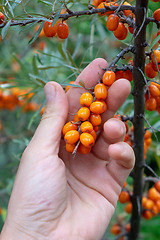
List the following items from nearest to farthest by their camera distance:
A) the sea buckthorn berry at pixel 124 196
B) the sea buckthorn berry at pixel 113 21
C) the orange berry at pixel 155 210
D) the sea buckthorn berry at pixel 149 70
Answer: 1. the sea buckthorn berry at pixel 113 21
2. the sea buckthorn berry at pixel 149 70
3. the sea buckthorn berry at pixel 124 196
4. the orange berry at pixel 155 210

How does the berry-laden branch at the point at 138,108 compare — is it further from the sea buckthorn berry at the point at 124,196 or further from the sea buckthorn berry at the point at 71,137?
the sea buckthorn berry at the point at 71,137

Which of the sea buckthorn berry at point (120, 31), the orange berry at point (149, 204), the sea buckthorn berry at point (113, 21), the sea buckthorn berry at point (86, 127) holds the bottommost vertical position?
the orange berry at point (149, 204)

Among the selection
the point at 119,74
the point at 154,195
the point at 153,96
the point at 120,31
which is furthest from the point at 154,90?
the point at 154,195

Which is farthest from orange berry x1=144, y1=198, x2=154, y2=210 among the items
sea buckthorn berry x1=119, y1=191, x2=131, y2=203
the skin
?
the skin

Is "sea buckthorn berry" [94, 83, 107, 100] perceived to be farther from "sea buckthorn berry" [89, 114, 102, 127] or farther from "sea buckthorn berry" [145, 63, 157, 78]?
"sea buckthorn berry" [145, 63, 157, 78]

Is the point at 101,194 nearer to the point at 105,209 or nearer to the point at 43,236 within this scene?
the point at 105,209

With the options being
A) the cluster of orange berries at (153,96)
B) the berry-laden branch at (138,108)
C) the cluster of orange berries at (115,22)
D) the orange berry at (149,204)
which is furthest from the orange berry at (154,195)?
the cluster of orange berries at (115,22)
